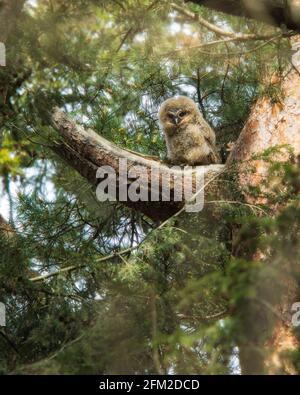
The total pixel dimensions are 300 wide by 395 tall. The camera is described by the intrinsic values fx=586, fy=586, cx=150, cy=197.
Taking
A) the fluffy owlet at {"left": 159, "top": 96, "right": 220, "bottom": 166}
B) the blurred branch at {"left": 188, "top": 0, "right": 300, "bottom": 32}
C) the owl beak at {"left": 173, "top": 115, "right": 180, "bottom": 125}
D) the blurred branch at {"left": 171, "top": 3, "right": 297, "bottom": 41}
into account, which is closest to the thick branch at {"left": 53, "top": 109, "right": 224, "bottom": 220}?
the fluffy owlet at {"left": 159, "top": 96, "right": 220, "bottom": 166}

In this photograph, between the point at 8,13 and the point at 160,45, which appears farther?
the point at 160,45

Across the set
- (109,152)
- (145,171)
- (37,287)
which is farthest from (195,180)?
(37,287)

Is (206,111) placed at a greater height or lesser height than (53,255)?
greater

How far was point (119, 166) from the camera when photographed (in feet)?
18.0

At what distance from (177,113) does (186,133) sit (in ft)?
1.02

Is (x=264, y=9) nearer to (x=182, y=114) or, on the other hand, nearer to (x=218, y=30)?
(x=218, y=30)

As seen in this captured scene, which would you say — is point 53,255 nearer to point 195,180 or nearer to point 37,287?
point 37,287

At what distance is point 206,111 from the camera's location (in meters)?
7.54

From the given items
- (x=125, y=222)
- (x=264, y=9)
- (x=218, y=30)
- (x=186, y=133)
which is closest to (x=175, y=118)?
(x=186, y=133)

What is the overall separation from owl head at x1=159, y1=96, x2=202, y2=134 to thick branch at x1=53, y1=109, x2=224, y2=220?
1.61 m

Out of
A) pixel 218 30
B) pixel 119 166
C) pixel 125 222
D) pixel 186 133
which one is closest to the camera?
pixel 218 30

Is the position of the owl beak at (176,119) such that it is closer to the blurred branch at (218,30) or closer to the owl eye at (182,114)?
the owl eye at (182,114)
